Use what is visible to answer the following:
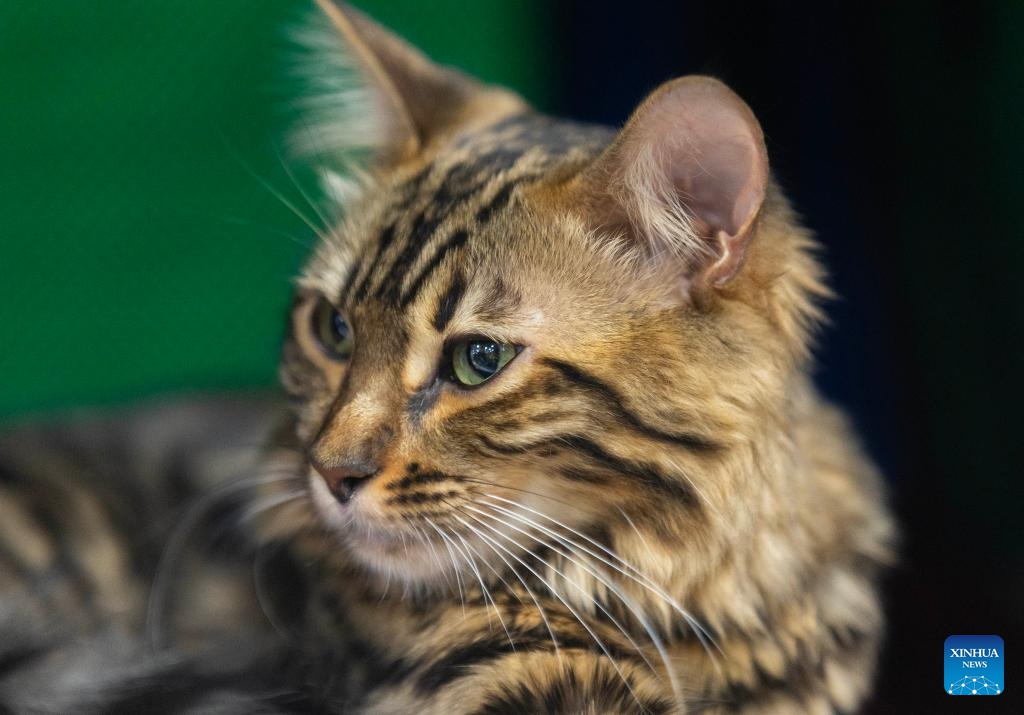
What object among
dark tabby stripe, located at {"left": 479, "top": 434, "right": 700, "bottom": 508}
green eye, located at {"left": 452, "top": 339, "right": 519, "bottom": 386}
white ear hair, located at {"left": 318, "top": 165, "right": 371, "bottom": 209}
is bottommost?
dark tabby stripe, located at {"left": 479, "top": 434, "right": 700, "bottom": 508}

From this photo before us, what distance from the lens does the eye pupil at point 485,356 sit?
75cm

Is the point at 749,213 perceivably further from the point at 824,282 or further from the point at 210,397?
the point at 210,397

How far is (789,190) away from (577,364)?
0.96 feet

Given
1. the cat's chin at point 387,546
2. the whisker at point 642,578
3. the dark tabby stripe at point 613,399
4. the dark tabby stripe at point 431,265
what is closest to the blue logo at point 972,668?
the whisker at point 642,578

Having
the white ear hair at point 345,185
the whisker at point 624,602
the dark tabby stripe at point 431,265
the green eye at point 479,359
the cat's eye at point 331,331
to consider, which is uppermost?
the white ear hair at point 345,185

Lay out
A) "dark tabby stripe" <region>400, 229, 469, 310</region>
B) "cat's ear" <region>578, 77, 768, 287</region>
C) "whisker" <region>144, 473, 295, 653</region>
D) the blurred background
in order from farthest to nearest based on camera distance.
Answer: the blurred background, "whisker" <region>144, 473, 295, 653</region>, "dark tabby stripe" <region>400, 229, 469, 310</region>, "cat's ear" <region>578, 77, 768, 287</region>

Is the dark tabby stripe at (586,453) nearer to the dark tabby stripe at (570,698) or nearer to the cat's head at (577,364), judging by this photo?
the cat's head at (577,364)

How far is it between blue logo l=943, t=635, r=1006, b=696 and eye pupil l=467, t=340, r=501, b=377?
490mm

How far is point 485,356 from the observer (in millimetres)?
752

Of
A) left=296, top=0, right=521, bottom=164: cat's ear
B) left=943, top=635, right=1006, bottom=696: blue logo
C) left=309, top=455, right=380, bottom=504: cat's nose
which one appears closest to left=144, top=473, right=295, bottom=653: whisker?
left=309, top=455, right=380, bottom=504: cat's nose

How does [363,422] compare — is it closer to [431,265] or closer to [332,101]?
[431,265]

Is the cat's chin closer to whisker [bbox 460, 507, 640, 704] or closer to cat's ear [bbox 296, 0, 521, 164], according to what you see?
whisker [bbox 460, 507, 640, 704]

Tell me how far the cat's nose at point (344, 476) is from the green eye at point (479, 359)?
0.32 ft

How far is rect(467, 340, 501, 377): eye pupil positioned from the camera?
749mm
